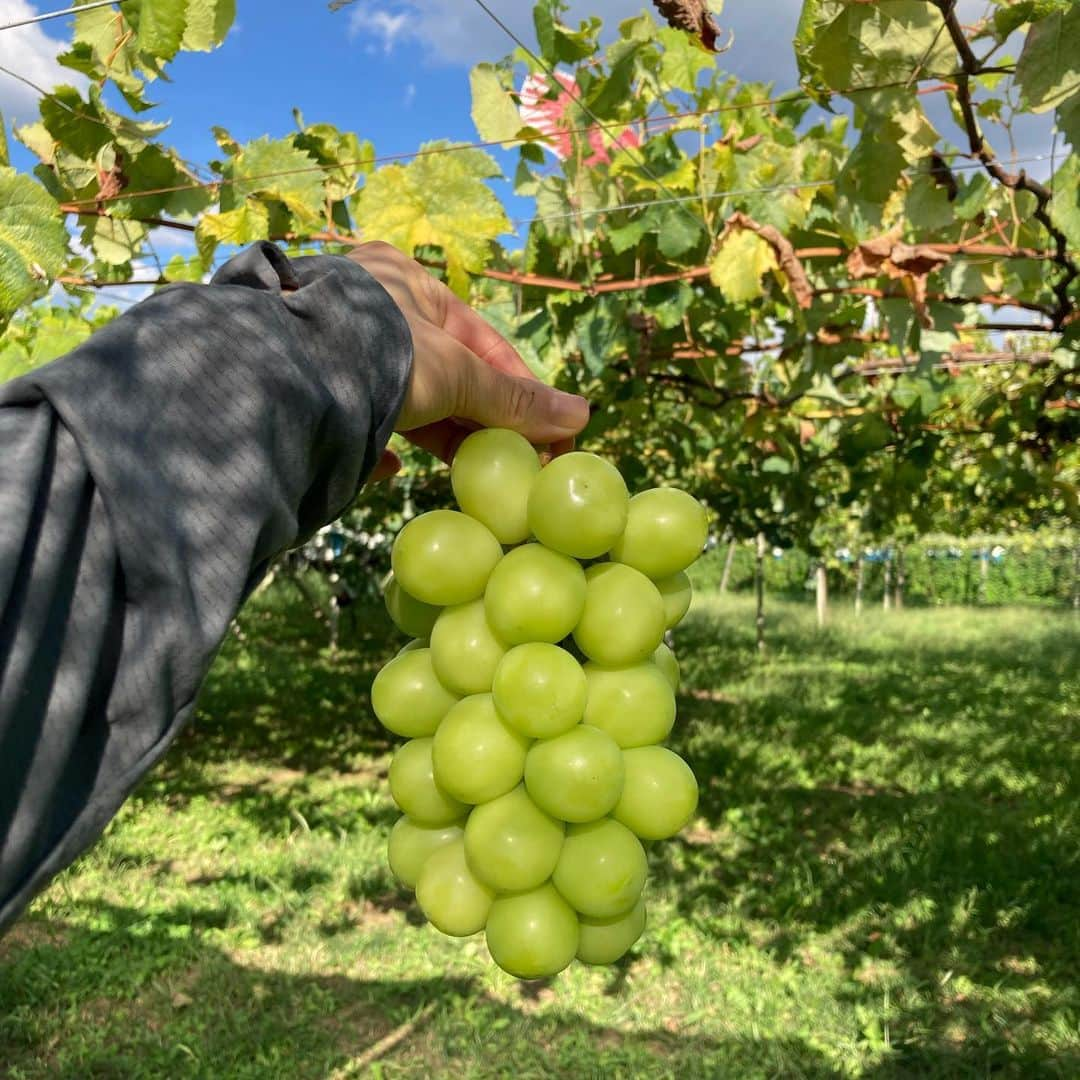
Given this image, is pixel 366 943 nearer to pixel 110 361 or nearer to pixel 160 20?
pixel 160 20

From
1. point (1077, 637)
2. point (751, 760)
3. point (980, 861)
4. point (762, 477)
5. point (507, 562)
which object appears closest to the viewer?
point (507, 562)

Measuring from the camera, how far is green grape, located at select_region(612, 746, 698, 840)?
3.32 ft

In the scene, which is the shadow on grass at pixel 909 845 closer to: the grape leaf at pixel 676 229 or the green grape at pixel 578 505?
the grape leaf at pixel 676 229

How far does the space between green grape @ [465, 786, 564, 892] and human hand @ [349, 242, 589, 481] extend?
14.7 inches

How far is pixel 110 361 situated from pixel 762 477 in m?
4.89

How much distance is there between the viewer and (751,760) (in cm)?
653

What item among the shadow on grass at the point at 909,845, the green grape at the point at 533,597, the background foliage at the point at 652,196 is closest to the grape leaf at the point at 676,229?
the background foliage at the point at 652,196

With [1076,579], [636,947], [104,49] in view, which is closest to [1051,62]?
[104,49]

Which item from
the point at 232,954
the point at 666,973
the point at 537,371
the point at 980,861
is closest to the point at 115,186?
the point at 537,371

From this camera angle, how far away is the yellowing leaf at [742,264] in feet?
8.02

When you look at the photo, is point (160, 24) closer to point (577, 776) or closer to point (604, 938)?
point (577, 776)

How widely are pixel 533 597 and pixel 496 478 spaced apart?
0.13 meters

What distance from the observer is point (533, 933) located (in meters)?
0.98

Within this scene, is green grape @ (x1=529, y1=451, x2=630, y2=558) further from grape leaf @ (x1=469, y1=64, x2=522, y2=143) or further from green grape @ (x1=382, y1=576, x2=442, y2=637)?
grape leaf @ (x1=469, y1=64, x2=522, y2=143)
